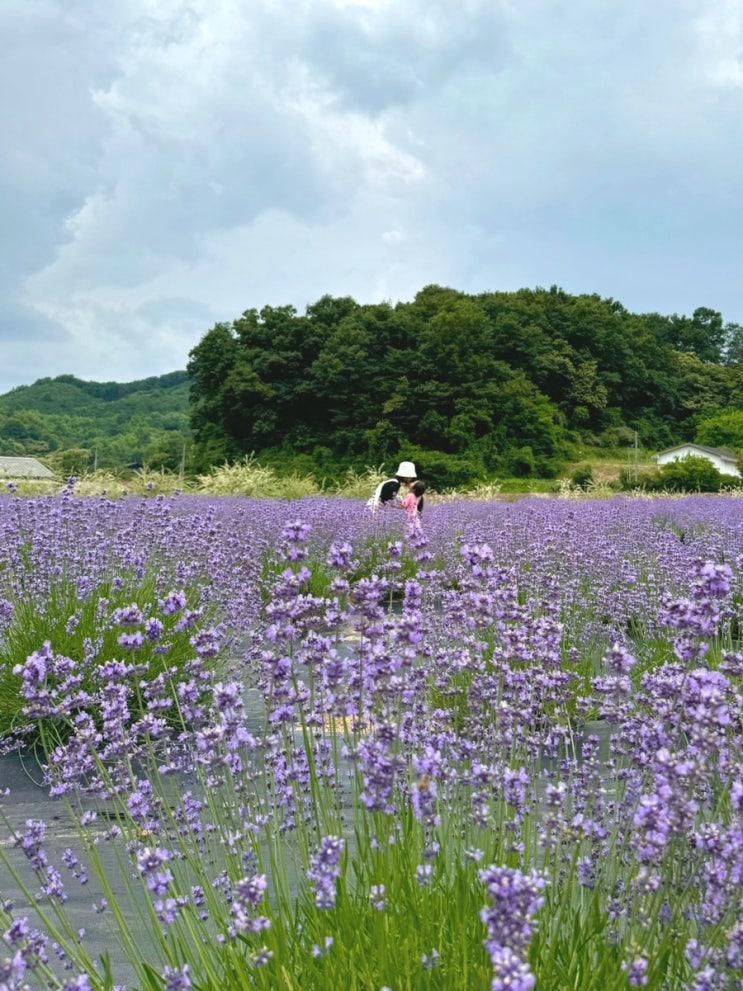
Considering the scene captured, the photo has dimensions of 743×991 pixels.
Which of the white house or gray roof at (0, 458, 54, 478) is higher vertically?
the white house

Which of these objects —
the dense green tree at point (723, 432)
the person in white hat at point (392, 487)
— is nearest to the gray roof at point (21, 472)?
the person in white hat at point (392, 487)

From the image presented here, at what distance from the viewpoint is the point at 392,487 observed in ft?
41.5

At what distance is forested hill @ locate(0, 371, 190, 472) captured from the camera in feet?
202

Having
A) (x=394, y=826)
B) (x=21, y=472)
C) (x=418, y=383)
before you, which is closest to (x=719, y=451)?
(x=418, y=383)

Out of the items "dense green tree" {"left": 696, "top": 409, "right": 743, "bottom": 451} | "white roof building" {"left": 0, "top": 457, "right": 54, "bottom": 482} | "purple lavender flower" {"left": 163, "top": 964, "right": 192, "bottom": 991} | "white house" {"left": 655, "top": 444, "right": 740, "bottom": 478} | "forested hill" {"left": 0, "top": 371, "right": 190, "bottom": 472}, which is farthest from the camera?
"forested hill" {"left": 0, "top": 371, "right": 190, "bottom": 472}

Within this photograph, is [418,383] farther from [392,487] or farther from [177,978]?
[177,978]

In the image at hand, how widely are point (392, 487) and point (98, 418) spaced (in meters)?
73.8

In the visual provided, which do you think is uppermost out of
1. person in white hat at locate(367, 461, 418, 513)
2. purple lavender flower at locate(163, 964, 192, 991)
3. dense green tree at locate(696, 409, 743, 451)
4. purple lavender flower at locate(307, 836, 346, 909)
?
dense green tree at locate(696, 409, 743, 451)

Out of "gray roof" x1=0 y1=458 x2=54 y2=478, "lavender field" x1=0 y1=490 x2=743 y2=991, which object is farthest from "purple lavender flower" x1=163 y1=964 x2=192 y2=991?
"gray roof" x1=0 y1=458 x2=54 y2=478

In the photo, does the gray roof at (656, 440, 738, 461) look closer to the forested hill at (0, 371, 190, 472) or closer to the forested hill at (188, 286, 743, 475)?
the forested hill at (188, 286, 743, 475)

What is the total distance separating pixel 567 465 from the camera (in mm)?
42781

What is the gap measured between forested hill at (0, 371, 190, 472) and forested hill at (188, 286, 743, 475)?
7.78m

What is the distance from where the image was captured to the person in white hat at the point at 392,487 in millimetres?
10516

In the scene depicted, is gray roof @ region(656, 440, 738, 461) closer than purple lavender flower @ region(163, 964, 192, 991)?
No
